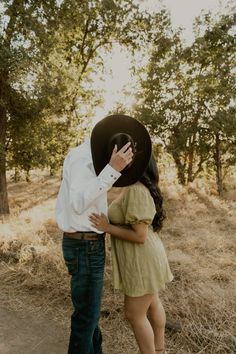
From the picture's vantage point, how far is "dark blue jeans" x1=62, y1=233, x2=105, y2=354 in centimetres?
272

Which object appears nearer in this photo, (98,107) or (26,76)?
(26,76)

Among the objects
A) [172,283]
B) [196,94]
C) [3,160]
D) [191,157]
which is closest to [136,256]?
[172,283]

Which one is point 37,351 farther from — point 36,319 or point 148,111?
point 148,111

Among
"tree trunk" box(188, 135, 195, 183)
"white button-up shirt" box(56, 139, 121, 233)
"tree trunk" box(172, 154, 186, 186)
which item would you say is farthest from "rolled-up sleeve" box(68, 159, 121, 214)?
"tree trunk" box(172, 154, 186, 186)

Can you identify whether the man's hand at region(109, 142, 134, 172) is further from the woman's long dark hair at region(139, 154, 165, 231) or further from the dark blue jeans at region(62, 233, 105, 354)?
the dark blue jeans at region(62, 233, 105, 354)

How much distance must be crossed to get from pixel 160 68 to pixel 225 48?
2.52 meters

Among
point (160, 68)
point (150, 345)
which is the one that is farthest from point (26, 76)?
point (150, 345)

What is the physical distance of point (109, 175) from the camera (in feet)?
7.93

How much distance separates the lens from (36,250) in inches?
225

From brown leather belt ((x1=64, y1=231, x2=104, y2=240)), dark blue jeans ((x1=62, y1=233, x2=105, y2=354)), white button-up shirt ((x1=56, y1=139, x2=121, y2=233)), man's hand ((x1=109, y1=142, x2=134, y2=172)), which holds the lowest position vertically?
dark blue jeans ((x1=62, y1=233, x2=105, y2=354))

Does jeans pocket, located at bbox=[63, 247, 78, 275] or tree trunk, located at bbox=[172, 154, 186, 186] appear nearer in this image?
jeans pocket, located at bbox=[63, 247, 78, 275]

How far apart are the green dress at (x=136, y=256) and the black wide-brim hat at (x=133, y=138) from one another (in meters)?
0.10

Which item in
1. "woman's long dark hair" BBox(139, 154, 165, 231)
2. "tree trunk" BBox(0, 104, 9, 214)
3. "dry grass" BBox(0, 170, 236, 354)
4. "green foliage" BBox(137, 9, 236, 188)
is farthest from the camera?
"green foliage" BBox(137, 9, 236, 188)

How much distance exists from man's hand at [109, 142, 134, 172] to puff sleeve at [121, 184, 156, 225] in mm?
244
